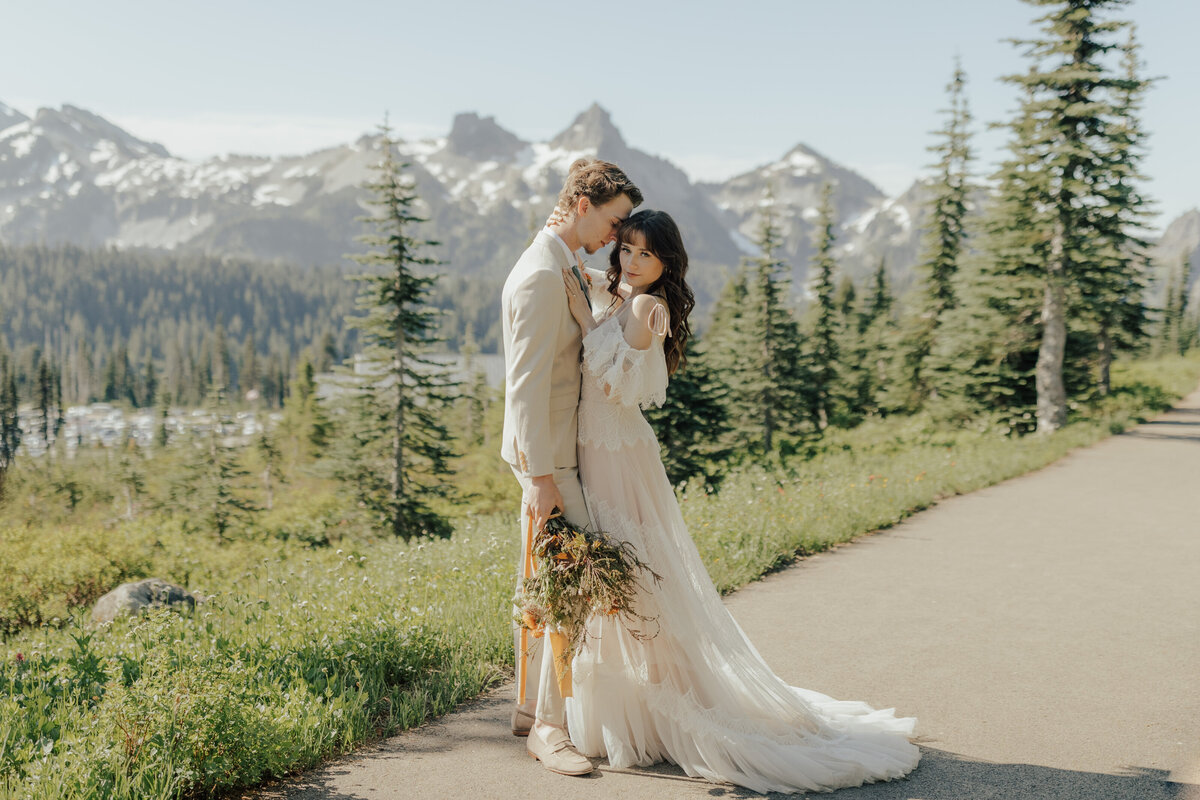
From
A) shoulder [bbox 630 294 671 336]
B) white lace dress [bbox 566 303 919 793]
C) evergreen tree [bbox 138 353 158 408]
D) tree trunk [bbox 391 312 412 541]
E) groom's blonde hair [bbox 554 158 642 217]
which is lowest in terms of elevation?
evergreen tree [bbox 138 353 158 408]

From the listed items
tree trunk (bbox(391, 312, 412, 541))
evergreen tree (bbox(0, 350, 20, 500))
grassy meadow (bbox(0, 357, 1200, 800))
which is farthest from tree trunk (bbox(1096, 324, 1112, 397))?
evergreen tree (bbox(0, 350, 20, 500))

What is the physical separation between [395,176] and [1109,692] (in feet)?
86.6

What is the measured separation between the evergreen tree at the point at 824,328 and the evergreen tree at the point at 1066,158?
17.6 m

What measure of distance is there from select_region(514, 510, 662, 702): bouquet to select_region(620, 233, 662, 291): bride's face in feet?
3.75

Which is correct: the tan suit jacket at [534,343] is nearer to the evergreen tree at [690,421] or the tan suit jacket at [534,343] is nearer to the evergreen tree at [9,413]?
the evergreen tree at [690,421]

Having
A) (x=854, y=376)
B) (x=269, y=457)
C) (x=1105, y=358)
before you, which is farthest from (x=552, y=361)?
(x=269, y=457)

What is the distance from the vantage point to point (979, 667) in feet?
17.4

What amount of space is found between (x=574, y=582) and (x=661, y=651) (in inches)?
24.2

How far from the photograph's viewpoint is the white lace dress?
12.5 ft

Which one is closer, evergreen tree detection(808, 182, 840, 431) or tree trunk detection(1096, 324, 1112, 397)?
tree trunk detection(1096, 324, 1112, 397)

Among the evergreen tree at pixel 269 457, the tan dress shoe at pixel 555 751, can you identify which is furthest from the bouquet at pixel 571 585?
the evergreen tree at pixel 269 457

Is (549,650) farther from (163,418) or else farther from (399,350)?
(163,418)

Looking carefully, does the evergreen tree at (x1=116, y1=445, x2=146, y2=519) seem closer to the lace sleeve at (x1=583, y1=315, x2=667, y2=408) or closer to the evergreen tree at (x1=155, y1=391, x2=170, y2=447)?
the evergreen tree at (x1=155, y1=391, x2=170, y2=447)

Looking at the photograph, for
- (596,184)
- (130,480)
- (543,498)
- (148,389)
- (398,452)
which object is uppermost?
(596,184)
